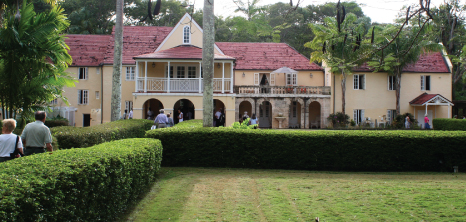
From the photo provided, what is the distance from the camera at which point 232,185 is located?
322 inches

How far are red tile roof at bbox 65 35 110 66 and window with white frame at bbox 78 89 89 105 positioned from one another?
2.36 meters

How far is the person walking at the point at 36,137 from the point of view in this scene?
6688mm

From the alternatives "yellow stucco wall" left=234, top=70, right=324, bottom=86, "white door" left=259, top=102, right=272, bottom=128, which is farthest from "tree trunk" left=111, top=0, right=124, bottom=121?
"white door" left=259, top=102, right=272, bottom=128

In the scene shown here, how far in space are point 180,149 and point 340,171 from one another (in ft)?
16.1

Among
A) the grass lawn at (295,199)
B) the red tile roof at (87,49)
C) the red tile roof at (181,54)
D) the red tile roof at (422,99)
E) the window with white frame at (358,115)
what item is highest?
the red tile roof at (87,49)

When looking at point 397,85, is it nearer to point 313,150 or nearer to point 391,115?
point 391,115

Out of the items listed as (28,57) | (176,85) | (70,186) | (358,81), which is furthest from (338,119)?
(70,186)

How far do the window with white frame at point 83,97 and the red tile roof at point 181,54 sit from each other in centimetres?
915

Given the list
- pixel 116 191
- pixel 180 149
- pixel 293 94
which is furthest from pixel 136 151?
pixel 293 94

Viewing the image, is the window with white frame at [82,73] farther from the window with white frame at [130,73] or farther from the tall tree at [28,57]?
the tall tree at [28,57]

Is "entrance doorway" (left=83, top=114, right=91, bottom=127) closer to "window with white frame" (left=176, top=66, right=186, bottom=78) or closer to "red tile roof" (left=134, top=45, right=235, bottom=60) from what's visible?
"window with white frame" (left=176, top=66, right=186, bottom=78)

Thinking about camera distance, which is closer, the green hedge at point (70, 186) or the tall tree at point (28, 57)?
the green hedge at point (70, 186)

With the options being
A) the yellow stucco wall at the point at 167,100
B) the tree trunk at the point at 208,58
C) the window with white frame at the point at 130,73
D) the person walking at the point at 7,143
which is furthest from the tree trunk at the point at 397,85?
the person walking at the point at 7,143

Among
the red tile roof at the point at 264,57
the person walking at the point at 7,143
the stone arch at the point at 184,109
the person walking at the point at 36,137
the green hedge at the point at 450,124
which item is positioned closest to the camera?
the person walking at the point at 7,143
